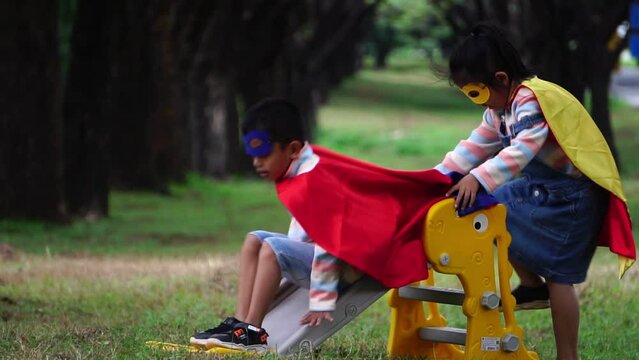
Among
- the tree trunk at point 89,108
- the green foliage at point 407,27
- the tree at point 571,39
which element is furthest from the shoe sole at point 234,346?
the green foliage at point 407,27

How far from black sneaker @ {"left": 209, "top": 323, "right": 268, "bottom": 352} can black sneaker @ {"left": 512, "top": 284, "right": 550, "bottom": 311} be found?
1.26 meters

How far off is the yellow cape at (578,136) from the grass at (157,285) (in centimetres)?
68

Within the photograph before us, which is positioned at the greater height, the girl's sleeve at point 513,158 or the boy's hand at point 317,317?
the girl's sleeve at point 513,158

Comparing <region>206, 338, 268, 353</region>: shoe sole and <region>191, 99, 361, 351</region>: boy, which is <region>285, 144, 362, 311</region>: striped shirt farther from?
<region>206, 338, 268, 353</region>: shoe sole

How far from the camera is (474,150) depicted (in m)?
6.07

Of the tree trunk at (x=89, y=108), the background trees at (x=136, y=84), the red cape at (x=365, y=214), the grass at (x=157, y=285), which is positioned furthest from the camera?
the tree trunk at (x=89, y=108)

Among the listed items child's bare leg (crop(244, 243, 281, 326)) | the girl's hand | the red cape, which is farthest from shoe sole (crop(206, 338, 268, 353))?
the girl's hand

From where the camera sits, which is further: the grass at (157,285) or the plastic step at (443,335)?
the grass at (157,285)

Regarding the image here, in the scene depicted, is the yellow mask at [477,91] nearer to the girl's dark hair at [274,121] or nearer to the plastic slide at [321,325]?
the girl's dark hair at [274,121]

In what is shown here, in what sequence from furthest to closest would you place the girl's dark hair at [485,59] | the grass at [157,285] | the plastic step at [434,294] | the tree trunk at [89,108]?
the tree trunk at [89,108] < the grass at [157,285] < the plastic step at [434,294] < the girl's dark hair at [485,59]

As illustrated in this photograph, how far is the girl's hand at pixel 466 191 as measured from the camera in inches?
221

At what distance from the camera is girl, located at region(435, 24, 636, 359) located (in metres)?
5.73

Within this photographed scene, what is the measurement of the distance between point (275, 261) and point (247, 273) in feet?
0.57

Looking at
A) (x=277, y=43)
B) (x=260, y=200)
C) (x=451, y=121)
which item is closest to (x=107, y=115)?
(x=260, y=200)
